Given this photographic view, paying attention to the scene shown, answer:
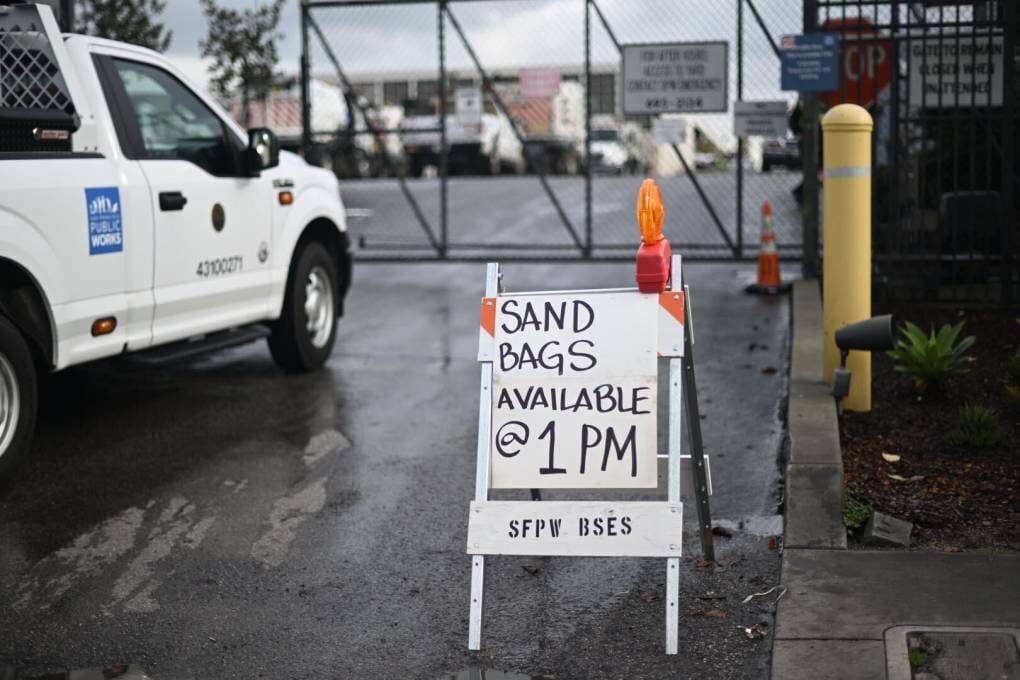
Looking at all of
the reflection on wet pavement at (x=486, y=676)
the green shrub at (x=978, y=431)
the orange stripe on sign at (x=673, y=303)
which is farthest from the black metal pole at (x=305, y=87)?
the reflection on wet pavement at (x=486, y=676)

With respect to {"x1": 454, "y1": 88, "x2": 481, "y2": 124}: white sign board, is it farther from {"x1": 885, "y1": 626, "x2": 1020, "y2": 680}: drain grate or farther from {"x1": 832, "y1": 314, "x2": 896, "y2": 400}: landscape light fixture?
{"x1": 885, "y1": 626, "x2": 1020, "y2": 680}: drain grate

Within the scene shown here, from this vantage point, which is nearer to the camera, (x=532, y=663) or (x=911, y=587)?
(x=532, y=663)

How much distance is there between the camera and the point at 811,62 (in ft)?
38.8

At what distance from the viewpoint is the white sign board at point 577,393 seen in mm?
5070

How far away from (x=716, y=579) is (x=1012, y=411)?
258 cm

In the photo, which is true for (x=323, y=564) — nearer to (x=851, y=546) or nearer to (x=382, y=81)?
(x=851, y=546)

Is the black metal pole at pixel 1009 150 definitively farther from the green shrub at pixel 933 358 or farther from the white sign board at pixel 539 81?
the white sign board at pixel 539 81

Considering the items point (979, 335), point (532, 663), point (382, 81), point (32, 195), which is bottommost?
point (532, 663)

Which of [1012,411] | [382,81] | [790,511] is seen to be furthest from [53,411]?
[382,81]

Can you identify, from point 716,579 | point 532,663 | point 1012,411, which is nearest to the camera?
point 532,663

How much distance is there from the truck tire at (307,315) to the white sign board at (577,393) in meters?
4.78

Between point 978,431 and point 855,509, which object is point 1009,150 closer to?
point 978,431

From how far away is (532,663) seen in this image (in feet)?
16.0

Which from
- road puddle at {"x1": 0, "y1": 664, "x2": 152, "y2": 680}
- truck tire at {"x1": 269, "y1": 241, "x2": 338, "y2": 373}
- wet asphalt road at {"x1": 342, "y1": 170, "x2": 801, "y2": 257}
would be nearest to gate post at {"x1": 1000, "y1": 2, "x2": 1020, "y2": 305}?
wet asphalt road at {"x1": 342, "y1": 170, "x2": 801, "y2": 257}
